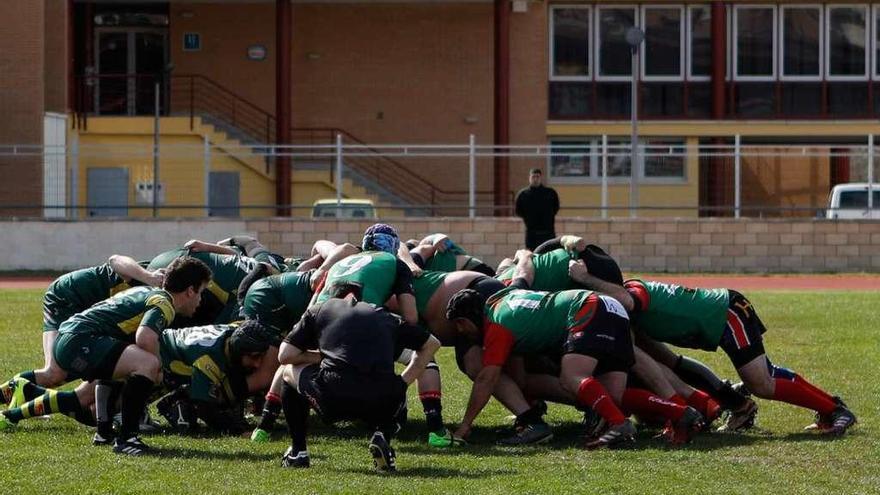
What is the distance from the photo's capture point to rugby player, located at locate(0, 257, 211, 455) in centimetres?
999

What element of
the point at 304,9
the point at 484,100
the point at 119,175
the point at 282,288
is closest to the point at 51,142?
the point at 119,175

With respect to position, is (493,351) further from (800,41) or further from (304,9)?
(800,41)

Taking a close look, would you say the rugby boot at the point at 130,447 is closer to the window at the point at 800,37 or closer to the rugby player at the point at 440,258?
the rugby player at the point at 440,258

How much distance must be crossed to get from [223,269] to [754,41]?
2957cm

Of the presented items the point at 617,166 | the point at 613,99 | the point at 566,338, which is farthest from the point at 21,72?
the point at 566,338

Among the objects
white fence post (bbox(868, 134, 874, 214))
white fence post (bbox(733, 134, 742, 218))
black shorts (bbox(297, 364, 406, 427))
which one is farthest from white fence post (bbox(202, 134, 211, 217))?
black shorts (bbox(297, 364, 406, 427))

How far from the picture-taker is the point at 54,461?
31.8 ft

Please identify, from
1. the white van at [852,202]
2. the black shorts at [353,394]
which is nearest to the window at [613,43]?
the white van at [852,202]

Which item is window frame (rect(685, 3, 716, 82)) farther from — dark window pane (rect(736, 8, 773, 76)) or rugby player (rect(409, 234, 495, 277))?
rugby player (rect(409, 234, 495, 277))

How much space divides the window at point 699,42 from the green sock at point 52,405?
30502 millimetres

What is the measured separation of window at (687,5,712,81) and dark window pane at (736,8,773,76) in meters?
0.80

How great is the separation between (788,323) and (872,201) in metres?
13.2

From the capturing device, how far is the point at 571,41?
130ft

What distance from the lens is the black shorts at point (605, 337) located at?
1035 centimetres
